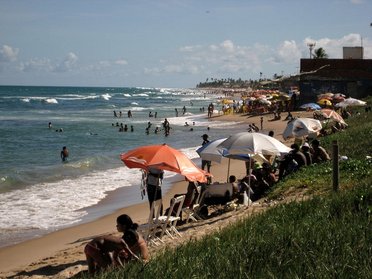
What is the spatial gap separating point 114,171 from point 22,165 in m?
4.77

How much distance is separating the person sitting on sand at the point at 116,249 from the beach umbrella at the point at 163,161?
7.90ft

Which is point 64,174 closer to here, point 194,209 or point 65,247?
point 65,247

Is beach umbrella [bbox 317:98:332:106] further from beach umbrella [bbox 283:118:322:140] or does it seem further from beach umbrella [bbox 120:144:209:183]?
beach umbrella [bbox 120:144:209:183]

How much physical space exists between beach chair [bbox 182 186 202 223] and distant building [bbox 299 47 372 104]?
33.1 metres

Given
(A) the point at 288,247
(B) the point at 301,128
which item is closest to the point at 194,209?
(A) the point at 288,247

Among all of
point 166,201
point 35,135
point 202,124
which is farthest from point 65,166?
point 202,124

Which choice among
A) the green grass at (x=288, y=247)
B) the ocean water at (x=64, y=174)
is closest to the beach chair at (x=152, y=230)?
the green grass at (x=288, y=247)

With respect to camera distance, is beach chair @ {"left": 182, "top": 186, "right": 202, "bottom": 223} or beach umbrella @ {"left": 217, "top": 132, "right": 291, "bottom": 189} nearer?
beach umbrella @ {"left": 217, "top": 132, "right": 291, "bottom": 189}

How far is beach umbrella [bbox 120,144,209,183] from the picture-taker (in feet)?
31.0

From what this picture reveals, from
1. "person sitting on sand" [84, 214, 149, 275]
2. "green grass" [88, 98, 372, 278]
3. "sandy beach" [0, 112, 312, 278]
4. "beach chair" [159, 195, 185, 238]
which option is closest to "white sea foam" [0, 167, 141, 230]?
"sandy beach" [0, 112, 312, 278]

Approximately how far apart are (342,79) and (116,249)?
129 ft

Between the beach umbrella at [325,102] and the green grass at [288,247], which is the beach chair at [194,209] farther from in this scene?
the beach umbrella at [325,102]

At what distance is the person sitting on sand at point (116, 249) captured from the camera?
6875mm

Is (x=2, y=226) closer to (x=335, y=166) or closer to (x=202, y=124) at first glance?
(x=335, y=166)
